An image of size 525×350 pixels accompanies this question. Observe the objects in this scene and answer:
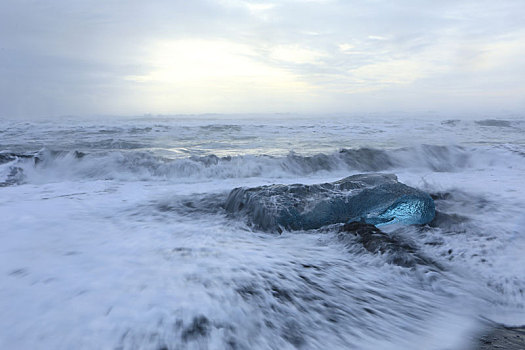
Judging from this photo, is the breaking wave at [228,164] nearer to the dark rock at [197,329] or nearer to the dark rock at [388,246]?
the dark rock at [388,246]

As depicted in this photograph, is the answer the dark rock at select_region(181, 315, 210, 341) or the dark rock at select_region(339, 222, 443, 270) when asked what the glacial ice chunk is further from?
the dark rock at select_region(181, 315, 210, 341)

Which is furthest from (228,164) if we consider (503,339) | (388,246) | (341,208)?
(503,339)

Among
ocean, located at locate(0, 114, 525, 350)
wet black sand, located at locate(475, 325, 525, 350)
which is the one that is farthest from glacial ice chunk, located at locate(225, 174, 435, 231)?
wet black sand, located at locate(475, 325, 525, 350)

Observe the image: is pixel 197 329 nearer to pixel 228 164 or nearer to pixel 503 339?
pixel 503 339

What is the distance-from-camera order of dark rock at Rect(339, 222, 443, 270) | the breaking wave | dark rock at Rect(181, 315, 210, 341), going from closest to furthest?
dark rock at Rect(181, 315, 210, 341)
dark rock at Rect(339, 222, 443, 270)
the breaking wave

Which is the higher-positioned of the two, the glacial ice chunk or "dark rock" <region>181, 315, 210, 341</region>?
the glacial ice chunk

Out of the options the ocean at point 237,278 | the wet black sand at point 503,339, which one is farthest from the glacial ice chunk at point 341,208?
the wet black sand at point 503,339

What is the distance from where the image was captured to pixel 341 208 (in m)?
3.24

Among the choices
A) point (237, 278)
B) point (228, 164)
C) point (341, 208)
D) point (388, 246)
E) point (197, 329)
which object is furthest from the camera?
point (228, 164)

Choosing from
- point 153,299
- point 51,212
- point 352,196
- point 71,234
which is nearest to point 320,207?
point 352,196

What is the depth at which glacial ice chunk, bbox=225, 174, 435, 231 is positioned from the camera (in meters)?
3.16

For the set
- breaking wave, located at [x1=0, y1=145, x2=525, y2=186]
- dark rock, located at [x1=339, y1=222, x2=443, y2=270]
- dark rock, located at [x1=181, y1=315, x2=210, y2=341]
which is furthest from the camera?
breaking wave, located at [x1=0, y1=145, x2=525, y2=186]

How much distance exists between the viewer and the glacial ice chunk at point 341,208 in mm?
3157

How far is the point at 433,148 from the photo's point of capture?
345 inches
